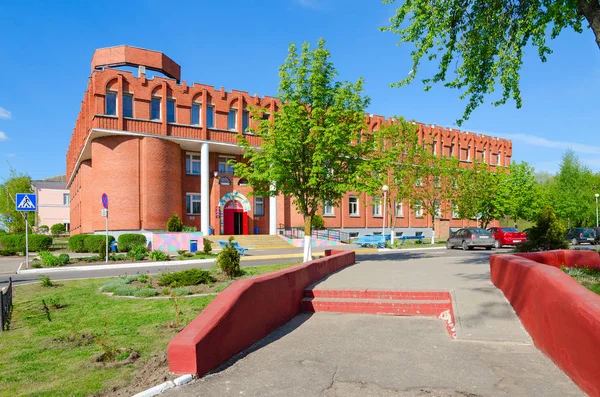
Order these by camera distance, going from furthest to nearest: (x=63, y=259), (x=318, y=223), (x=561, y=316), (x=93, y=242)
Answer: (x=318, y=223)
(x=93, y=242)
(x=63, y=259)
(x=561, y=316)

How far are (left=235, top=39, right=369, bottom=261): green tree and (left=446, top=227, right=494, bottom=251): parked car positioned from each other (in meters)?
15.7

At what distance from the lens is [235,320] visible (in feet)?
18.6

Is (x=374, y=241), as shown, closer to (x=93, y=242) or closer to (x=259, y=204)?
(x=259, y=204)

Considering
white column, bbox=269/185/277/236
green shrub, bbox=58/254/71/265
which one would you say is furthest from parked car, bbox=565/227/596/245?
green shrub, bbox=58/254/71/265

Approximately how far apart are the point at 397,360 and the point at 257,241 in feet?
98.2

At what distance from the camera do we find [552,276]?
18.9ft

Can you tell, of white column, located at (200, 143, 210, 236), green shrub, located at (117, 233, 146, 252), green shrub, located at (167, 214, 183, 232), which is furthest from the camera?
white column, located at (200, 143, 210, 236)

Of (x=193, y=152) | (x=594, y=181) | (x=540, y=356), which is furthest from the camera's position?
(x=594, y=181)

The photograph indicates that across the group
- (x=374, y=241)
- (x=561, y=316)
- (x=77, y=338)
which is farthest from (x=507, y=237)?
(x=77, y=338)

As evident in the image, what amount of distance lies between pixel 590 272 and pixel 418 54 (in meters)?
6.68

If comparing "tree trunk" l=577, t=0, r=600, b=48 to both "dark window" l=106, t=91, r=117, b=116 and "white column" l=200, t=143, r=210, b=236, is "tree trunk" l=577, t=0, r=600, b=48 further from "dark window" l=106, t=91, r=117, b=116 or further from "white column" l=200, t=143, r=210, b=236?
"dark window" l=106, t=91, r=117, b=116

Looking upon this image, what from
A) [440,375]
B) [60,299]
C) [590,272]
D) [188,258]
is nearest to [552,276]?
[440,375]

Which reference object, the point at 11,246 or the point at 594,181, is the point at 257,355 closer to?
the point at 11,246

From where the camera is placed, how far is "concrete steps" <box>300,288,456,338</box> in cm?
831
